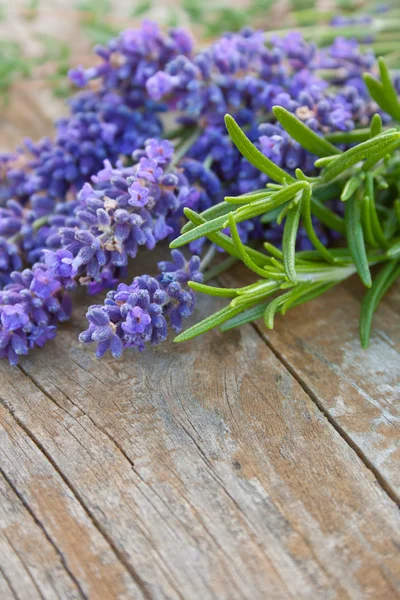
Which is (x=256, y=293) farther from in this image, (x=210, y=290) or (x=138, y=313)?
(x=138, y=313)

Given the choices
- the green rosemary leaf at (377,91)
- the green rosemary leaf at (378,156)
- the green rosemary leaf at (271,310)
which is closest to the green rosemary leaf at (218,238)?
the green rosemary leaf at (271,310)

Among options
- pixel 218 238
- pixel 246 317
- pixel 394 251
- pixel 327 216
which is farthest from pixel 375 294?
pixel 218 238

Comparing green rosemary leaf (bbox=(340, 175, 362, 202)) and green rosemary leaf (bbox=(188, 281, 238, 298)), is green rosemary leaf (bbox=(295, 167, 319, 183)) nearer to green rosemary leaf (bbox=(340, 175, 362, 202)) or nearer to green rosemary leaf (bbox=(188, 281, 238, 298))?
green rosemary leaf (bbox=(340, 175, 362, 202))

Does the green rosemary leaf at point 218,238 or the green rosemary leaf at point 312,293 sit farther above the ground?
the green rosemary leaf at point 218,238

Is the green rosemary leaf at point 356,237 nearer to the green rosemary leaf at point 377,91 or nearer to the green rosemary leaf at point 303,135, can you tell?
the green rosemary leaf at point 303,135

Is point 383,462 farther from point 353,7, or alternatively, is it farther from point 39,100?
point 353,7

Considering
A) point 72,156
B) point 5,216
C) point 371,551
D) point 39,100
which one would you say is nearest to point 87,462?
point 371,551

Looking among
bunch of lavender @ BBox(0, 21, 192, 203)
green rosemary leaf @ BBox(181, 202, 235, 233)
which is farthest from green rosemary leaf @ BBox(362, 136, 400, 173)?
bunch of lavender @ BBox(0, 21, 192, 203)
